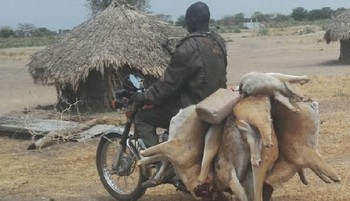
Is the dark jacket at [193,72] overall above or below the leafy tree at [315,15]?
above

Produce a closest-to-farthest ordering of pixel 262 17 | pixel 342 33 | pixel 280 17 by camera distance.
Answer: pixel 342 33 → pixel 280 17 → pixel 262 17

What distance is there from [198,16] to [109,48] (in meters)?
9.43

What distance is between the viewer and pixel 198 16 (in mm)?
5402

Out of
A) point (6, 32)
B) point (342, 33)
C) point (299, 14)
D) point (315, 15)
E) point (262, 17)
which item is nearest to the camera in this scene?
point (342, 33)

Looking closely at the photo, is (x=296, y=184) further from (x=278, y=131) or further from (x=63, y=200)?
(x=63, y=200)

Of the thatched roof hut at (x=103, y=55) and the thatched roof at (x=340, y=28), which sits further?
the thatched roof at (x=340, y=28)

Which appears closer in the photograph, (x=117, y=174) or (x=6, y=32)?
(x=117, y=174)

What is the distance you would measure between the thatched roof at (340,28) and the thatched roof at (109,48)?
11574 millimetres

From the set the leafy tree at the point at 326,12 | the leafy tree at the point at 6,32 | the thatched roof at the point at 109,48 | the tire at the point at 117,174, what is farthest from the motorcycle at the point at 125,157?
the leafy tree at the point at 326,12

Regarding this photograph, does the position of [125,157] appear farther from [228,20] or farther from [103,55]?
[228,20]

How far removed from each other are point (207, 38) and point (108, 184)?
190 centimetres

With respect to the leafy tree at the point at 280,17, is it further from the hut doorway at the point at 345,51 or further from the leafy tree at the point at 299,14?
the hut doorway at the point at 345,51

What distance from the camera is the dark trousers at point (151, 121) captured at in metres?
5.68

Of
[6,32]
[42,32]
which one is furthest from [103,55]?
Result: [42,32]
